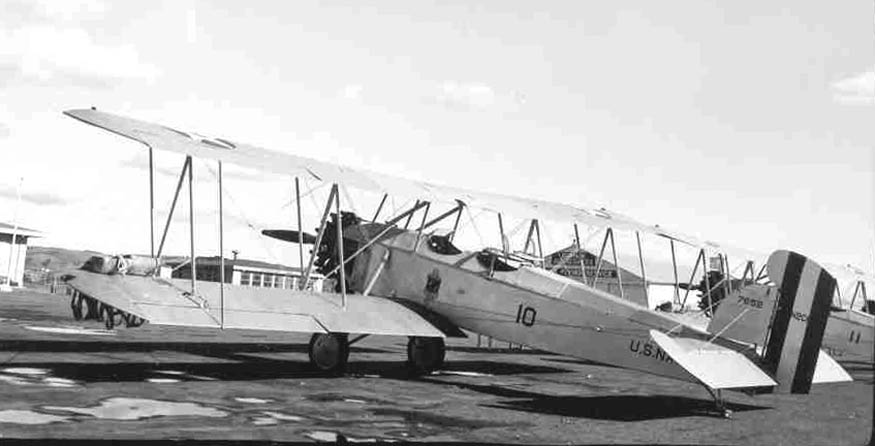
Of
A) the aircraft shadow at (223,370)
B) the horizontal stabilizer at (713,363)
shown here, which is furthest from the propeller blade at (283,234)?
the horizontal stabilizer at (713,363)

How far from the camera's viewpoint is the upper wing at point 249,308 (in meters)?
10.7

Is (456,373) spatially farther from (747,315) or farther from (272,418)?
(272,418)

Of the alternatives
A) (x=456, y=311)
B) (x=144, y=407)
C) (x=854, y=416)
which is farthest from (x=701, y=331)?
(x=144, y=407)

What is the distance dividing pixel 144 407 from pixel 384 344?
13.5m

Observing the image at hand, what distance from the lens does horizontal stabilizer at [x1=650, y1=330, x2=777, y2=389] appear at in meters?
9.35

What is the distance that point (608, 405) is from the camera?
37.1ft

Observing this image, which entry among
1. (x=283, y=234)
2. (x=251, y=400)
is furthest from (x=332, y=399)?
(x=283, y=234)

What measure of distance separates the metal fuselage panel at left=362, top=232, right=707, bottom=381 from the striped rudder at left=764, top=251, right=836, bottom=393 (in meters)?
0.98

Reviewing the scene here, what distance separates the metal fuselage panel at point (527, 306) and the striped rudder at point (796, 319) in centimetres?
98

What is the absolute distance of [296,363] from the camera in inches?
586

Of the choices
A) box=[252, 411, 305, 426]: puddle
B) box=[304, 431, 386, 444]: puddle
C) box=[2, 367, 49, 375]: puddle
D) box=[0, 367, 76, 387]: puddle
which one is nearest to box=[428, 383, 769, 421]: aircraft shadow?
box=[252, 411, 305, 426]: puddle

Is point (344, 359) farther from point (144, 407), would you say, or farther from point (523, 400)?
point (144, 407)

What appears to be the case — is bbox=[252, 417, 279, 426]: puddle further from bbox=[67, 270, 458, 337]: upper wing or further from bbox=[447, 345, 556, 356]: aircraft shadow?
bbox=[447, 345, 556, 356]: aircraft shadow

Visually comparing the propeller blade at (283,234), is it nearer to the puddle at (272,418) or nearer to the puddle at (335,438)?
the puddle at (272,418)
